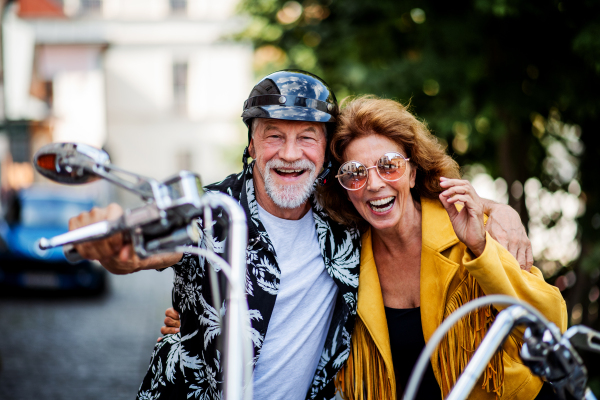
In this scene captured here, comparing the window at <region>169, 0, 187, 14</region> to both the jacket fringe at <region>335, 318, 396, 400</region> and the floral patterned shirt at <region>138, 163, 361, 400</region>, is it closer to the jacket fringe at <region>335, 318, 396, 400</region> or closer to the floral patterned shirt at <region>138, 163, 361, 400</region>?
the floral patterned shirt at <region>138, 163, 361, 400</region>

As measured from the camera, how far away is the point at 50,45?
29484 millimetres

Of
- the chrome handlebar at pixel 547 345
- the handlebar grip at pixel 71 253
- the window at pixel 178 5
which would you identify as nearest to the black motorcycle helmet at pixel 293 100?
the handlebar grip at pixel 71 253

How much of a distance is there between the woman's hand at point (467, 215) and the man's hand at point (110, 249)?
122cm

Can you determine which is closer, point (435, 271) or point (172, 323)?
point (435, 271)

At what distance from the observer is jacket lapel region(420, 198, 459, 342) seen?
8.50 feet

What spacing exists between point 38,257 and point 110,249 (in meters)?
8.87

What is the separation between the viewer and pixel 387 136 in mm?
2832

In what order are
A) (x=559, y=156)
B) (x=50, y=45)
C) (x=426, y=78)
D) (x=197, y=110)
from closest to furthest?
(x=426, y=78), (x=559, y=156), (x=50, y=45), (x=197, y=110)

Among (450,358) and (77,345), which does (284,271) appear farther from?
(77,345)

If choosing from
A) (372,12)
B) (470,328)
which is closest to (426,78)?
(372,12)

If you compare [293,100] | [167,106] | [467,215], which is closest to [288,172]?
[293,100]

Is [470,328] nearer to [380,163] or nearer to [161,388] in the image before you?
[380,163]

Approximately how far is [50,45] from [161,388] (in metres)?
30.4

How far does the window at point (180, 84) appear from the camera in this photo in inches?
1249
